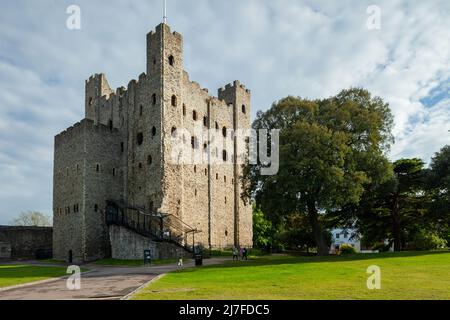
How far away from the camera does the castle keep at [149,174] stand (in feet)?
124

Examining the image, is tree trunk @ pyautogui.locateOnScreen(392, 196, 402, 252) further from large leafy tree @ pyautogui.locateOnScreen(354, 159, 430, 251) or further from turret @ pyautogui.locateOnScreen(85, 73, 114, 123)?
turret @ pyautogui.locateOnScreen(85, 73, 114, 123)

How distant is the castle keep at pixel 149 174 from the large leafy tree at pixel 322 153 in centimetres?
728

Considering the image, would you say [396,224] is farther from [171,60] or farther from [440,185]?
[171,60]

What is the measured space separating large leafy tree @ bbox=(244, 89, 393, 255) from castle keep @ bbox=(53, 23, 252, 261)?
23.9 ft

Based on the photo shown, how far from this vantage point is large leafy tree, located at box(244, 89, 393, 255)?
95.9ft

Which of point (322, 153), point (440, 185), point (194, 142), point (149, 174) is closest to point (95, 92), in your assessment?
point (194, 142)

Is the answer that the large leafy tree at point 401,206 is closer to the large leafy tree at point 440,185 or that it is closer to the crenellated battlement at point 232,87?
the large leafy tree at point 440,185

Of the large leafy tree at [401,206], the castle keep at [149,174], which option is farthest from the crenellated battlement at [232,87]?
the large leafy tree at [401,206]

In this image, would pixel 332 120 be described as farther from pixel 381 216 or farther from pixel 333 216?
pixel 381 216

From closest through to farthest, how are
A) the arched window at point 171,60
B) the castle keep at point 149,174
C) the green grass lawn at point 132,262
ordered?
the green grass lawn at point 132,262 < the castle keep at point 149,174 < the arched window at point 171,60

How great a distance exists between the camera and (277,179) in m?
29.7

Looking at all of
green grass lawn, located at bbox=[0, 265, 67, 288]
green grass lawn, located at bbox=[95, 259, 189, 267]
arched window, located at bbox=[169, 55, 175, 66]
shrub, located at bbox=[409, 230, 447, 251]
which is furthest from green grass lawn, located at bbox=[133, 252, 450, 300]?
arched window, located at bbox=[169, 55, 175, 66]

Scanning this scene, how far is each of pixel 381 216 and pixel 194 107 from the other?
68.9 feet
